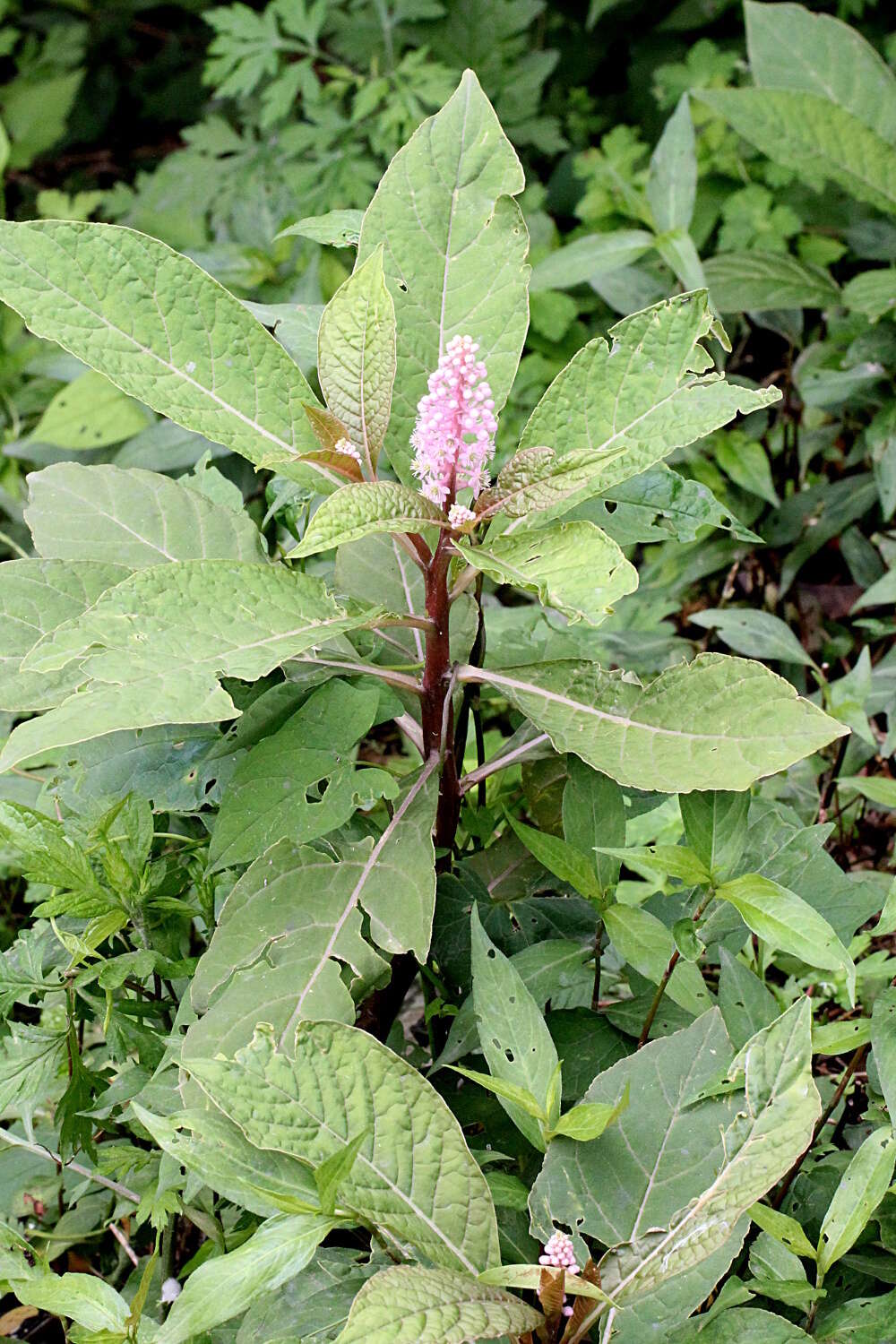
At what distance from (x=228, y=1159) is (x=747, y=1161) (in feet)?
1.13

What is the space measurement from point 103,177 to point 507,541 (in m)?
3.89

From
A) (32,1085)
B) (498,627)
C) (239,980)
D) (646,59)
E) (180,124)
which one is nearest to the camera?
(239,980)

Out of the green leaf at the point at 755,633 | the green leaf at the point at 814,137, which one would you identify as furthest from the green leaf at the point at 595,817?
the green leaf at the point at 814,137

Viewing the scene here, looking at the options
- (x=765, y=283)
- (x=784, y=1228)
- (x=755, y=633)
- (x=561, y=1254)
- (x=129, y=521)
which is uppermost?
(x=129, y=521)

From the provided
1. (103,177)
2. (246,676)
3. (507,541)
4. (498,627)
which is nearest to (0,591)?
(246,676)

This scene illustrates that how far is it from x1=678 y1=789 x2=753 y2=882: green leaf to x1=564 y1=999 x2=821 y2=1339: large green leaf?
0.16 metres

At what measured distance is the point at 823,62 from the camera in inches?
88.1

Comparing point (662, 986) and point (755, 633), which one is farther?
point (755, 633)

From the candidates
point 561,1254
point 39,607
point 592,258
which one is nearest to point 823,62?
point 592,258

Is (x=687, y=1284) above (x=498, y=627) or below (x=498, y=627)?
above

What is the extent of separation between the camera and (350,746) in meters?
0.99

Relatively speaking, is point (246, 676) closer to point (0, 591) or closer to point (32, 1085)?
point (0, 591)

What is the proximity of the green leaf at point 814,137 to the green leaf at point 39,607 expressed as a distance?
1671mm

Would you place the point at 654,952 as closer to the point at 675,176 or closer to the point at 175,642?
the point at 175,642
